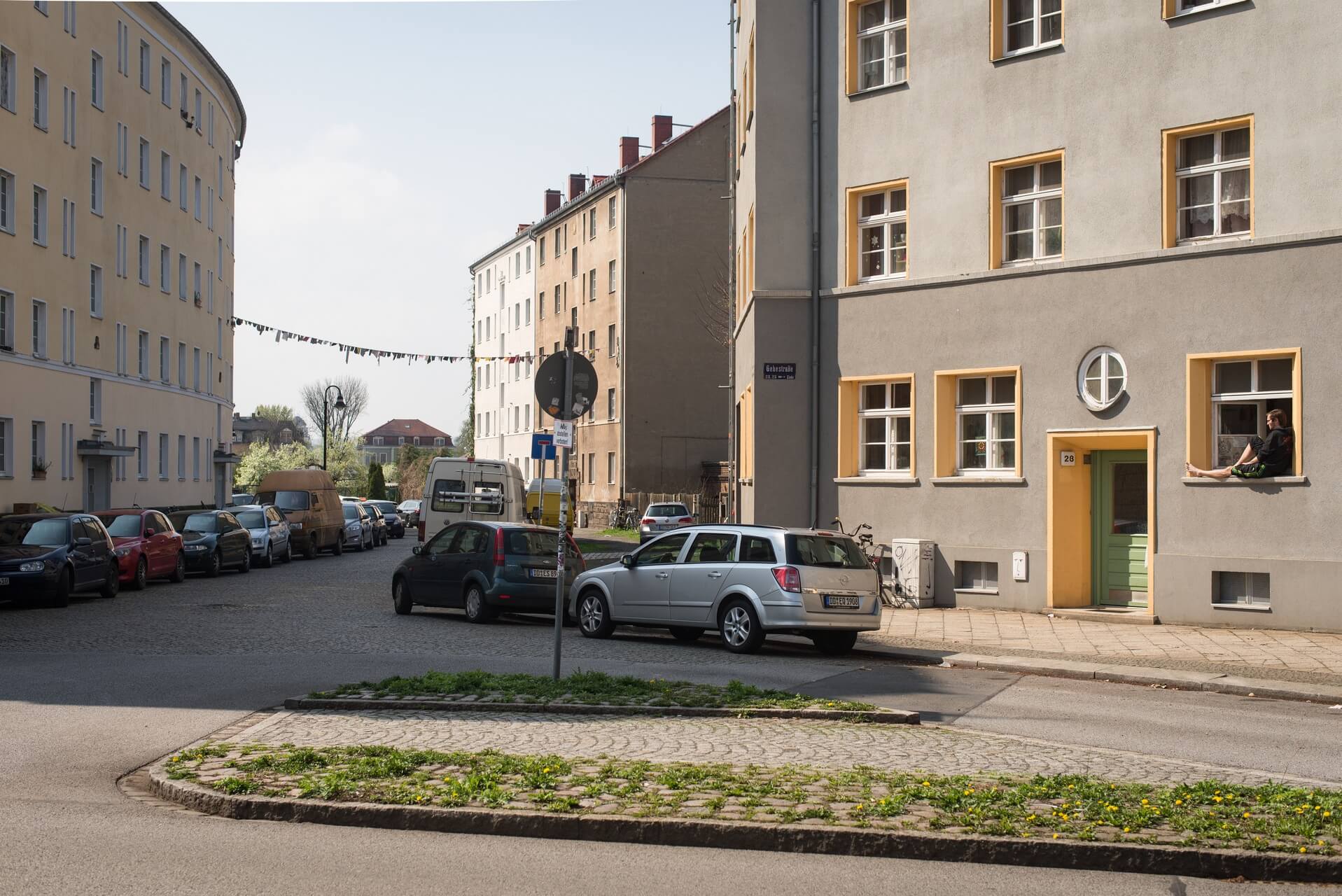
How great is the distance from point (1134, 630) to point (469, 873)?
14963mm

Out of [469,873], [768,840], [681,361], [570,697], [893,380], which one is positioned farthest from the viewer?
[681,361]

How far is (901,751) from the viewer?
973 centimetres

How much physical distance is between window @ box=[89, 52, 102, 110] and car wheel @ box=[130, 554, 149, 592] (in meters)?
21.4

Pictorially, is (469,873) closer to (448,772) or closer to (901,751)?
(448,772)

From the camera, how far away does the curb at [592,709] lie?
11305 millimetres

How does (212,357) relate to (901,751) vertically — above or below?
above

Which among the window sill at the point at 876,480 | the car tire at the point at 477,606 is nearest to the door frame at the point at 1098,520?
the window sill at the point at 876,480

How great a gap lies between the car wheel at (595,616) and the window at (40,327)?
26.2 metres

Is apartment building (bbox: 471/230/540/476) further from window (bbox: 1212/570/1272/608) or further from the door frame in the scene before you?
window (bbox: 1212/570/1272/608)

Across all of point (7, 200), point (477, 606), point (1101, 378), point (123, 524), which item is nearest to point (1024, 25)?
point (1101, 378)

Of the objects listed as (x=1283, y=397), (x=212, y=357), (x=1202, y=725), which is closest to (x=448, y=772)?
(x=1202, y=725)

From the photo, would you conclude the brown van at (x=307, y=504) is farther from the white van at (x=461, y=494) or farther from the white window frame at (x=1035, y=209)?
the white window frame at (x=1035, y=209)

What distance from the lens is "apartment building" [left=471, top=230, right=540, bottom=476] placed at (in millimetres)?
87750

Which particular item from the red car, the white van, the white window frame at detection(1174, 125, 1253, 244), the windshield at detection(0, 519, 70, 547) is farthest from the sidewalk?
the red car
